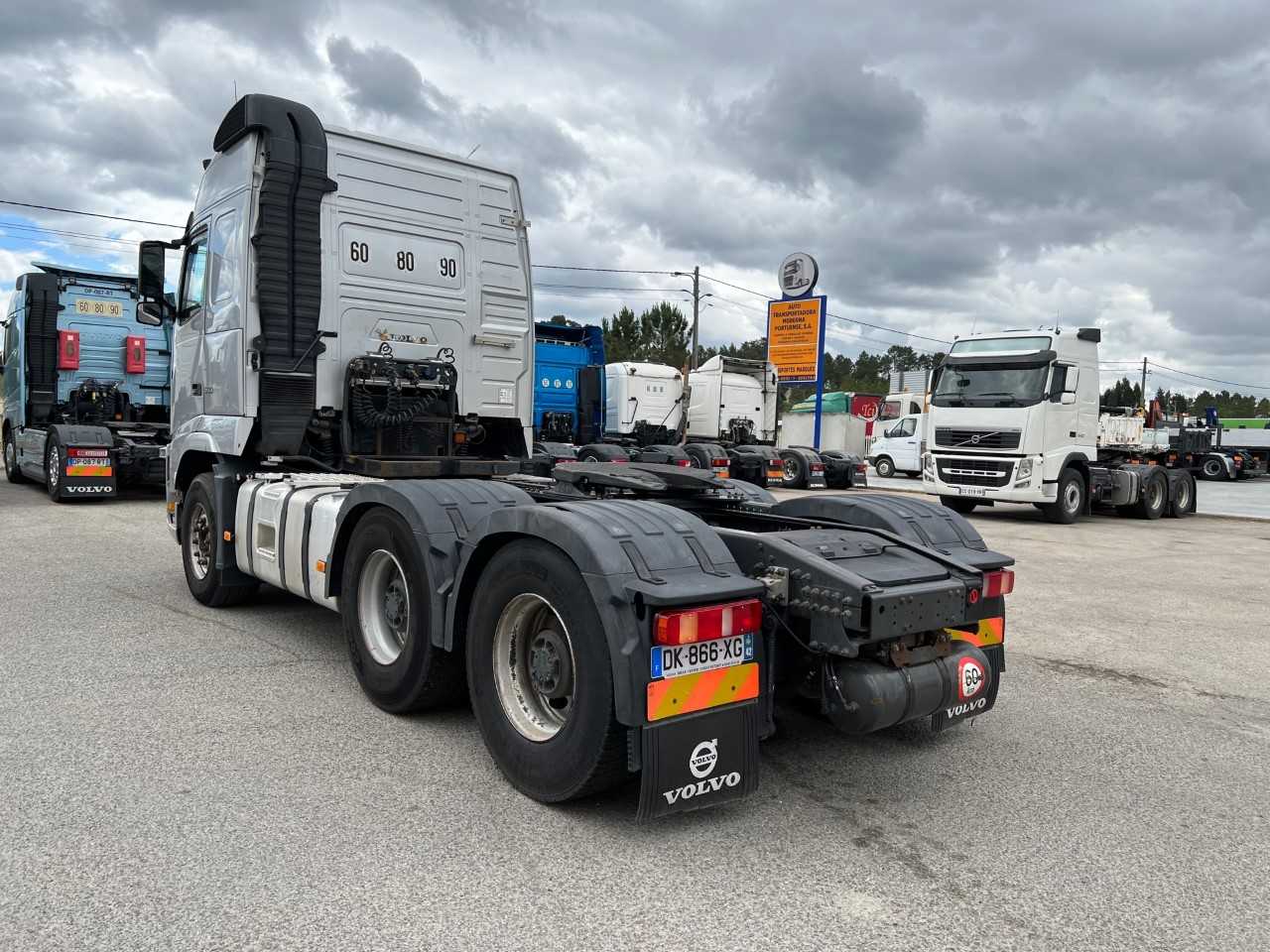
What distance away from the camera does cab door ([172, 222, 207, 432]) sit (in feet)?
22.0

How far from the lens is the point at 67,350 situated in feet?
47.9

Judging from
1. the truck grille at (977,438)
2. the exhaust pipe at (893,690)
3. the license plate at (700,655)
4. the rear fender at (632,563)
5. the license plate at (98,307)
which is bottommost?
the exhaust pipe at (893,690)

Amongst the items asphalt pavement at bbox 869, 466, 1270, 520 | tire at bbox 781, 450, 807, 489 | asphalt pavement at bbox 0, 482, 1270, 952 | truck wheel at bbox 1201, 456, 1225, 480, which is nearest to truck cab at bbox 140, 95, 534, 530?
asphalt pavement at bbox 0, 482, 1270, 952

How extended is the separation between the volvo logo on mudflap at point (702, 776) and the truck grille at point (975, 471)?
13.3 metres

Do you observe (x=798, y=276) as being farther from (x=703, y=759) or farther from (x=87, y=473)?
(x=703, y=759)

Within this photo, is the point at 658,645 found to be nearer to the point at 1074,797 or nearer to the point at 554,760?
the point at 554,760

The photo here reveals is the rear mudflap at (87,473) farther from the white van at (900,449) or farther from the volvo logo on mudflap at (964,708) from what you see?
the white van at (900,449)

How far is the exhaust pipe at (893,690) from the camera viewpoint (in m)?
3.32

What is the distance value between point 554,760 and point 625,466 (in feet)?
7.26

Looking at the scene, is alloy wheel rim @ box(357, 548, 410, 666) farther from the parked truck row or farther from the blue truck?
the blue truck

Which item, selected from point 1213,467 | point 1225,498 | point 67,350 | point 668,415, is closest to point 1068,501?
point 668,415

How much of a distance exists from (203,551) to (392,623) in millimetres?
3051

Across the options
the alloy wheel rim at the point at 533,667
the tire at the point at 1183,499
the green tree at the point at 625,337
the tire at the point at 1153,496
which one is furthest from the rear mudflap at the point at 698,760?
the green tree at the point at 625,337

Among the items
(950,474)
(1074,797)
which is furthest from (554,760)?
(950,474)
